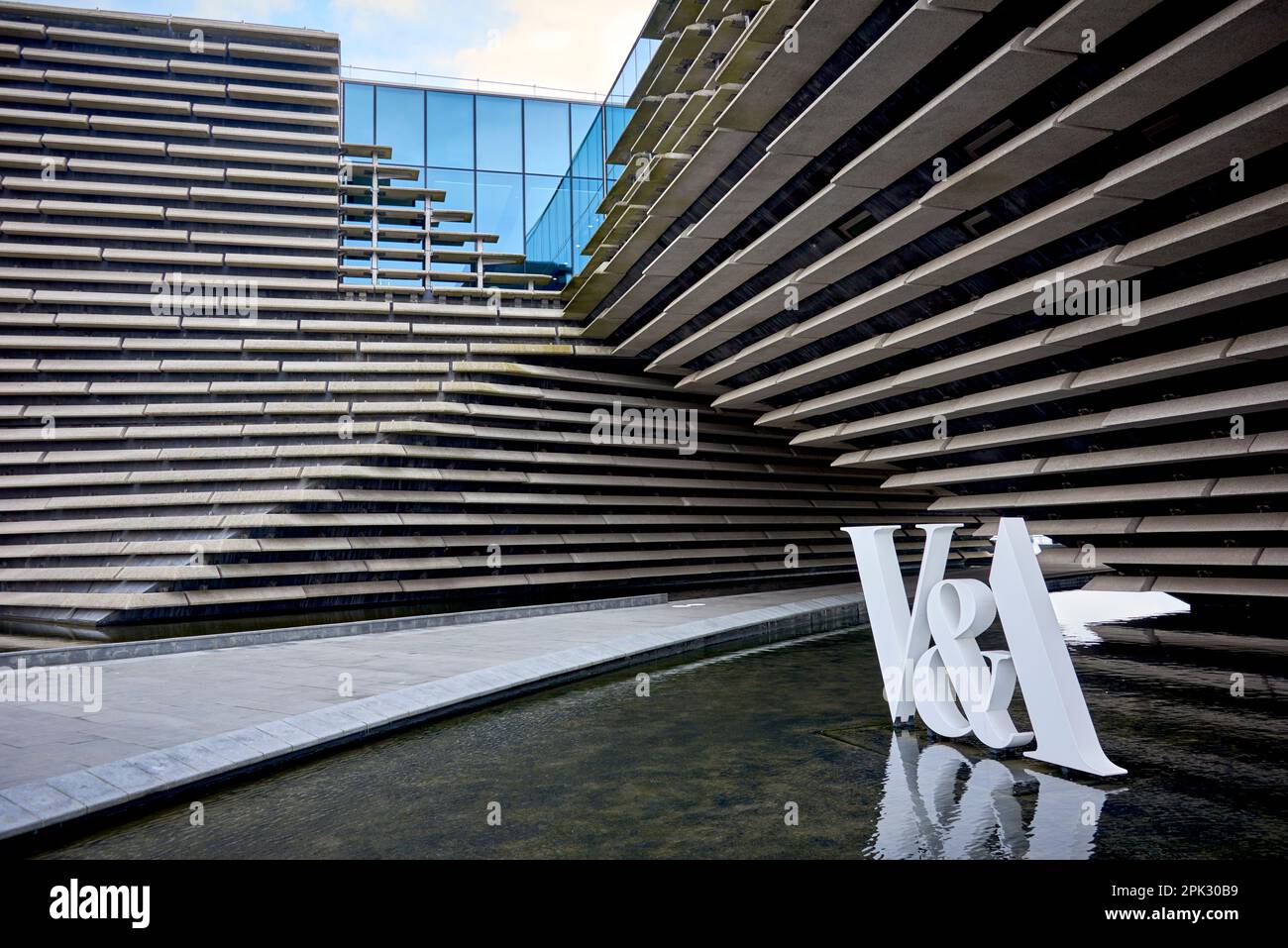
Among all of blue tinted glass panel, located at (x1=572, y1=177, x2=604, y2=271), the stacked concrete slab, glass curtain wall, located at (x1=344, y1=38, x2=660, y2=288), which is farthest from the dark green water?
glass curtain wall, located at (x1=344, y1=38, x2=660, y2=288)

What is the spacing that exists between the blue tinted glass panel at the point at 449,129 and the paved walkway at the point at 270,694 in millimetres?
11457

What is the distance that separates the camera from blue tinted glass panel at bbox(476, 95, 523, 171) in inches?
721

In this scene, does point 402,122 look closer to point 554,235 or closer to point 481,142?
point 481,142

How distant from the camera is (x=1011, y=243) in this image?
6.68 metres

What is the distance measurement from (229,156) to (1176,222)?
13189mm

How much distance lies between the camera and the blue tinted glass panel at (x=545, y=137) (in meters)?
18.5

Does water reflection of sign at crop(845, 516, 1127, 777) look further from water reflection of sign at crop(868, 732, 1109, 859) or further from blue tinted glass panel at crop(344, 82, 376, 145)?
blue tinted glass panel at crop(344, 82, 376, 145)

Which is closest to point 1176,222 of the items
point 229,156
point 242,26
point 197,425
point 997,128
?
point 997,128

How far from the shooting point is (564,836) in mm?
3521

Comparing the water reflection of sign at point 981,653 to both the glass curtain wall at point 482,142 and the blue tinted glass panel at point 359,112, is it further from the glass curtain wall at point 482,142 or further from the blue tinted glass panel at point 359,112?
the blue tinted glass panel at point 359,112

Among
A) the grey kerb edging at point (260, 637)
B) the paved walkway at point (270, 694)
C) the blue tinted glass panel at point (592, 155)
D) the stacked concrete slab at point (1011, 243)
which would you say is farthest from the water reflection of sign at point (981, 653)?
the blue tinted glass panel at point (592, 155)

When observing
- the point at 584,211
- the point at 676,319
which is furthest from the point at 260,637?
the point at 584,211

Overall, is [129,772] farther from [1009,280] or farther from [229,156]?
[229,156]

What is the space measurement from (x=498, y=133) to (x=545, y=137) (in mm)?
984
